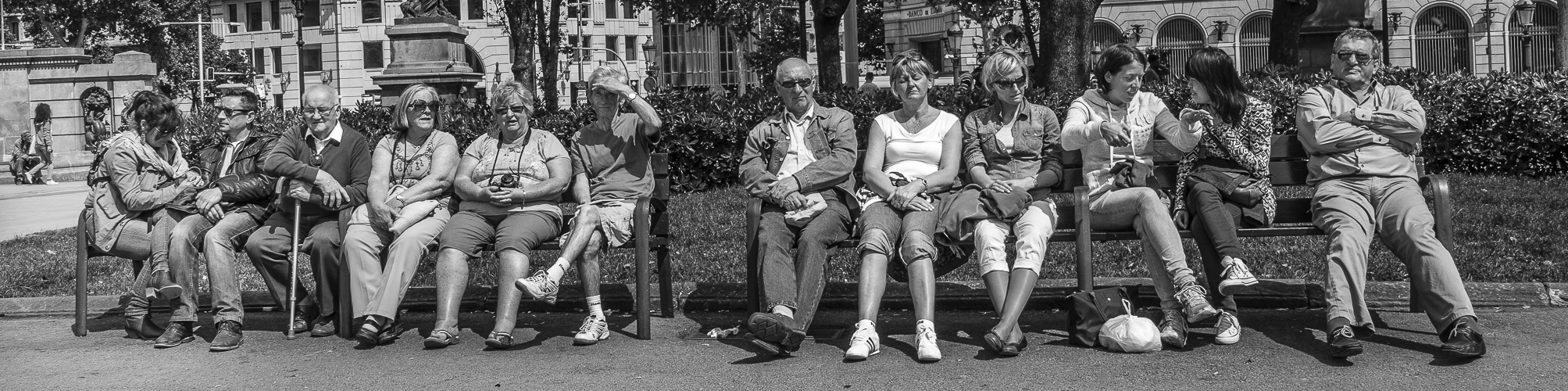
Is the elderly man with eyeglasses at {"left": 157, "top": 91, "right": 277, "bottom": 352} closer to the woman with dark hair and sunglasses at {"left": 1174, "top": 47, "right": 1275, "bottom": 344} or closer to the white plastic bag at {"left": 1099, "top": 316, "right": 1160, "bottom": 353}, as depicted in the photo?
the white plastic bag at {"left": 1099, "top": 316, "right": 1160, "bottom": 353}

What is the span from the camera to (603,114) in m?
6.21

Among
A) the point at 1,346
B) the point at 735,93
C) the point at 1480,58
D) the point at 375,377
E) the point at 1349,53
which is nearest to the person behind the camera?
the point at 375,377

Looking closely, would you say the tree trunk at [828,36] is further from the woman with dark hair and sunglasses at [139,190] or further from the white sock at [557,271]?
the white sock at [557,271]

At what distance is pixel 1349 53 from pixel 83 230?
5.56 meters

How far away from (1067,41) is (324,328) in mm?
8464

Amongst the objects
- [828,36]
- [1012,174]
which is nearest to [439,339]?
[1012,174]

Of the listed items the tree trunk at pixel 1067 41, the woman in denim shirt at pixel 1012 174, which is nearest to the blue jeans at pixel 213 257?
the woman in denim shirt at pixel 1012 174

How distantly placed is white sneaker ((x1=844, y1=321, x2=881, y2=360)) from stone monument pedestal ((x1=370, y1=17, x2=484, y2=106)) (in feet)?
37.5

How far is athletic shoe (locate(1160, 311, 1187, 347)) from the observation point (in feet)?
Answer: 17.2

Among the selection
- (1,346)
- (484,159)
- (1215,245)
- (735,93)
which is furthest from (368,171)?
(735,93)

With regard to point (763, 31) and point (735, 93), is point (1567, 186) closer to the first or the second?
point (735, 93)

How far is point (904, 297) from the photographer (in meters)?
6.46

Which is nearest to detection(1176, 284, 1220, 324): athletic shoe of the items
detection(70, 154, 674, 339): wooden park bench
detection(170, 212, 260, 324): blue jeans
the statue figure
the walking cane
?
detection(70, 154, 674, 339): wooden park bench

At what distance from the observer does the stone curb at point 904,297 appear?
6.01m
